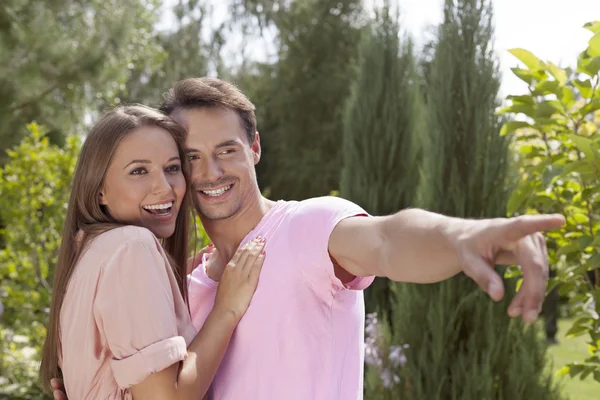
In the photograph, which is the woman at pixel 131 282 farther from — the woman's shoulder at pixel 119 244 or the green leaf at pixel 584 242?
the green leaf at pixel 584 242

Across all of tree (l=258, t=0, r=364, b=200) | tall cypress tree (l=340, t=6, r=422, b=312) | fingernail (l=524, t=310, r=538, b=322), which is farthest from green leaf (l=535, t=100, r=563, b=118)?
tree (l=258, t=0, r=364, b=200)

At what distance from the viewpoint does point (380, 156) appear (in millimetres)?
6211

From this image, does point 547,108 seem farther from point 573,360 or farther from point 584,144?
point 573,360

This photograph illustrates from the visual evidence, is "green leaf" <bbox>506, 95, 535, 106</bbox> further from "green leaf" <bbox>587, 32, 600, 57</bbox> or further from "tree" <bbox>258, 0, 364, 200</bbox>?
"tree" <bbox>258, 0, 364, 200</bbox>

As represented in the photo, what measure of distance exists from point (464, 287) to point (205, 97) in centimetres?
269

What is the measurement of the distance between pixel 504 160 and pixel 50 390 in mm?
3259

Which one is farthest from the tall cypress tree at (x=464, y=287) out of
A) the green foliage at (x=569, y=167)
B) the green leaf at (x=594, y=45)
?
the green leaf at (x=594, y=45)

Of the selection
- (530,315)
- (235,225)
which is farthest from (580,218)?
(530,315)

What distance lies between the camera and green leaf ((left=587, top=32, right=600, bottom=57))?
7.98ft

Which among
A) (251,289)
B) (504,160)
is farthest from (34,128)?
(251,289)

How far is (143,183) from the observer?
Result: 1.91 m

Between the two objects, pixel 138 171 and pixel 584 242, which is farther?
pixel 584 242

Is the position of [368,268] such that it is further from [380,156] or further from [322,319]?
[380,156]

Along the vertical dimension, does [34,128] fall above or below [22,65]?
below
